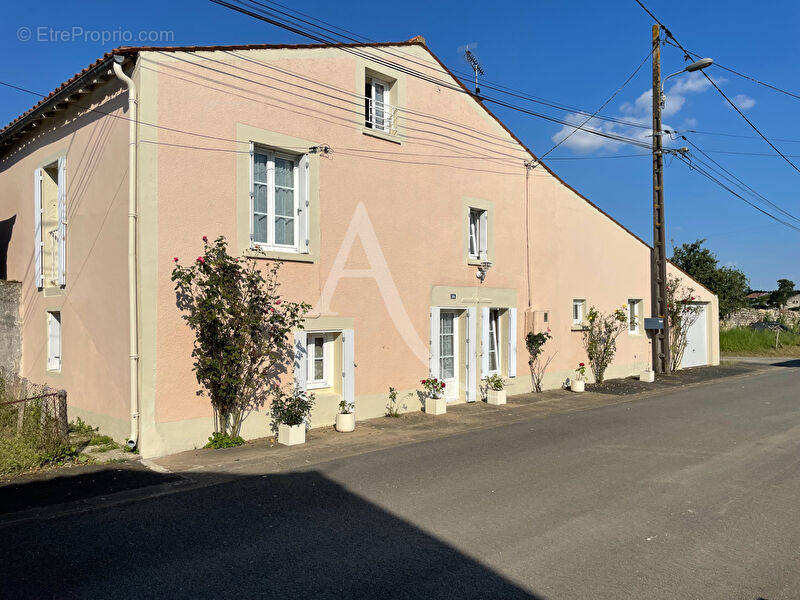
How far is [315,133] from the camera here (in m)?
9.97

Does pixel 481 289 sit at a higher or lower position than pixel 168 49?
lower

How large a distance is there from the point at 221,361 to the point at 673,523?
5.99m

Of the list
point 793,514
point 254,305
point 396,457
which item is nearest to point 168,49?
point 254,305

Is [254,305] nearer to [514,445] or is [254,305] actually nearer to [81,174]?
[81,174]

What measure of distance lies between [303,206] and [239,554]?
20.9 ft

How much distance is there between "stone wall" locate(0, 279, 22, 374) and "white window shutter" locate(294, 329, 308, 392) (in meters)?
6.11

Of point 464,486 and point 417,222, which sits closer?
point 464,486

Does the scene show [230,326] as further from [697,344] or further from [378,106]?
[697,344]

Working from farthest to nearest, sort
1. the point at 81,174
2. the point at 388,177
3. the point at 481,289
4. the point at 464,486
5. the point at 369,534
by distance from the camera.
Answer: the point at 481,289 → the point at 388,177 → the point at 81,174 → the point at 464,486 → the point at 369,534

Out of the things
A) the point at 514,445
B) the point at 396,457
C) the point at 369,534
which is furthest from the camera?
the point at 514,445

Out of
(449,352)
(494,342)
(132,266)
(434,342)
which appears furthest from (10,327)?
(494,342)

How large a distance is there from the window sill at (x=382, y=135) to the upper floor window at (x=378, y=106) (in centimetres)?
24

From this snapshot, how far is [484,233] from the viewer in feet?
44.7

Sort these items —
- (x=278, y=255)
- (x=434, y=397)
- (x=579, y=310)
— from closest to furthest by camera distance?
(x=278, y=255)
(x=434, y=397)
(x=579, y=310)
